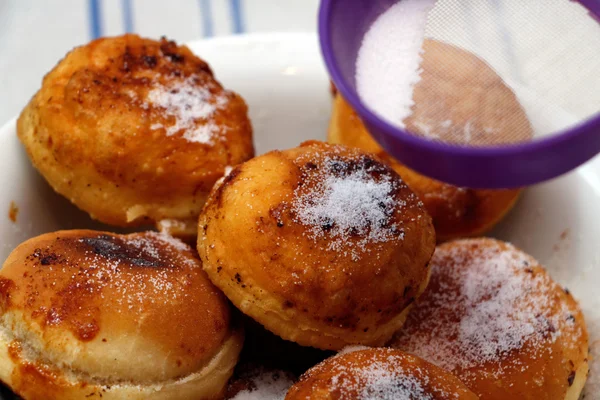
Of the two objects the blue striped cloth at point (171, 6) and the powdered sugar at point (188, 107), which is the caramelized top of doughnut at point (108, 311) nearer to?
the powdered sugar at point (188, 107)

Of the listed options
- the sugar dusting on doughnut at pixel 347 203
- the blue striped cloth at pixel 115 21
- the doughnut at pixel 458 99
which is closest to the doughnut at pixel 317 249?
the sugar dusting on doughnut at pixel 347 203

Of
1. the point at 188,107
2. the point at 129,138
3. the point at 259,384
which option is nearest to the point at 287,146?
the point at 188,107

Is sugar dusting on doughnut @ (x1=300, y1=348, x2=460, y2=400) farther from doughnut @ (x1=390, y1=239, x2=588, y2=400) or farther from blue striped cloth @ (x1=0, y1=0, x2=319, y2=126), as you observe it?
blue striped cloth @ (x1=0, y1=0, x2=319, y2=126)

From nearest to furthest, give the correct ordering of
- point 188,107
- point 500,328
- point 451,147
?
1. point 451,147
2. point 500,328
3. point 188,107

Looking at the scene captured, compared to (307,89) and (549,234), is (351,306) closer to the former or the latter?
(549,234)

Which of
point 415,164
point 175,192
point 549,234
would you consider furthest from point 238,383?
point 549,234

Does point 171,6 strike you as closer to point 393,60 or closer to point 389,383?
point 393,60
